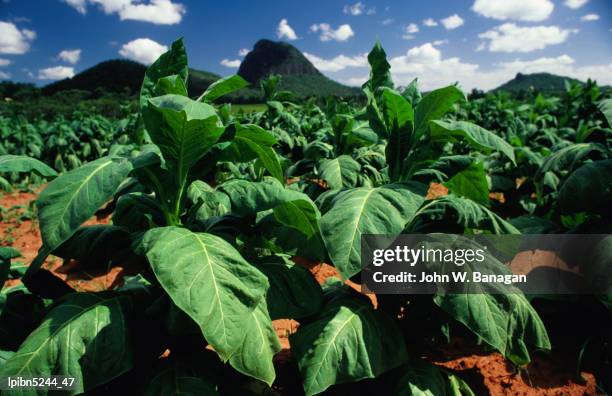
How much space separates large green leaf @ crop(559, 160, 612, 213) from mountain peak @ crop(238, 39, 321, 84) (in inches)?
5058

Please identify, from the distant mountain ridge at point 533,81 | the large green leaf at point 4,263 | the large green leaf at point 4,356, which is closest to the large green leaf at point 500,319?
the large green leaf at point 4,356

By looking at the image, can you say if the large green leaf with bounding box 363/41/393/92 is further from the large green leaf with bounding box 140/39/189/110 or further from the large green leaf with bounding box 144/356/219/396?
the large green leaf with bounding box 144/356/219/396

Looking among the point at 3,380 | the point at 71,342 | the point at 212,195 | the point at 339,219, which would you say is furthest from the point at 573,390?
the point at 3,380

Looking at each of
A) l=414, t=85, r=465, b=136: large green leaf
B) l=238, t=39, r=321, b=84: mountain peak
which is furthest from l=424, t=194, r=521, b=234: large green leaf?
l=238, t=39, r=321, b=84: mountain peak

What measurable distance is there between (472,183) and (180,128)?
57.8 inches

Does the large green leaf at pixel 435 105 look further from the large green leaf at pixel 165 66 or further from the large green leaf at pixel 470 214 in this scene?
the large green leaf at pixel 165 66

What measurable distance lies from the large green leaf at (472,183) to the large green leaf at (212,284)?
4.01 ft

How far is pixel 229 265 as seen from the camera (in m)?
1.33

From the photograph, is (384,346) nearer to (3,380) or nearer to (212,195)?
(212,195)

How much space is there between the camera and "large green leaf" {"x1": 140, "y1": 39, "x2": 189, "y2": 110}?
172cm

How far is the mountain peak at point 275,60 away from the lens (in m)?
128

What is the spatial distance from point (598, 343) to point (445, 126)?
1922 mm

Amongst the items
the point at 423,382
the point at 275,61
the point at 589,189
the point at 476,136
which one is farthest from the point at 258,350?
the point at 275,61

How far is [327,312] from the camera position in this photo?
65.3 inches
